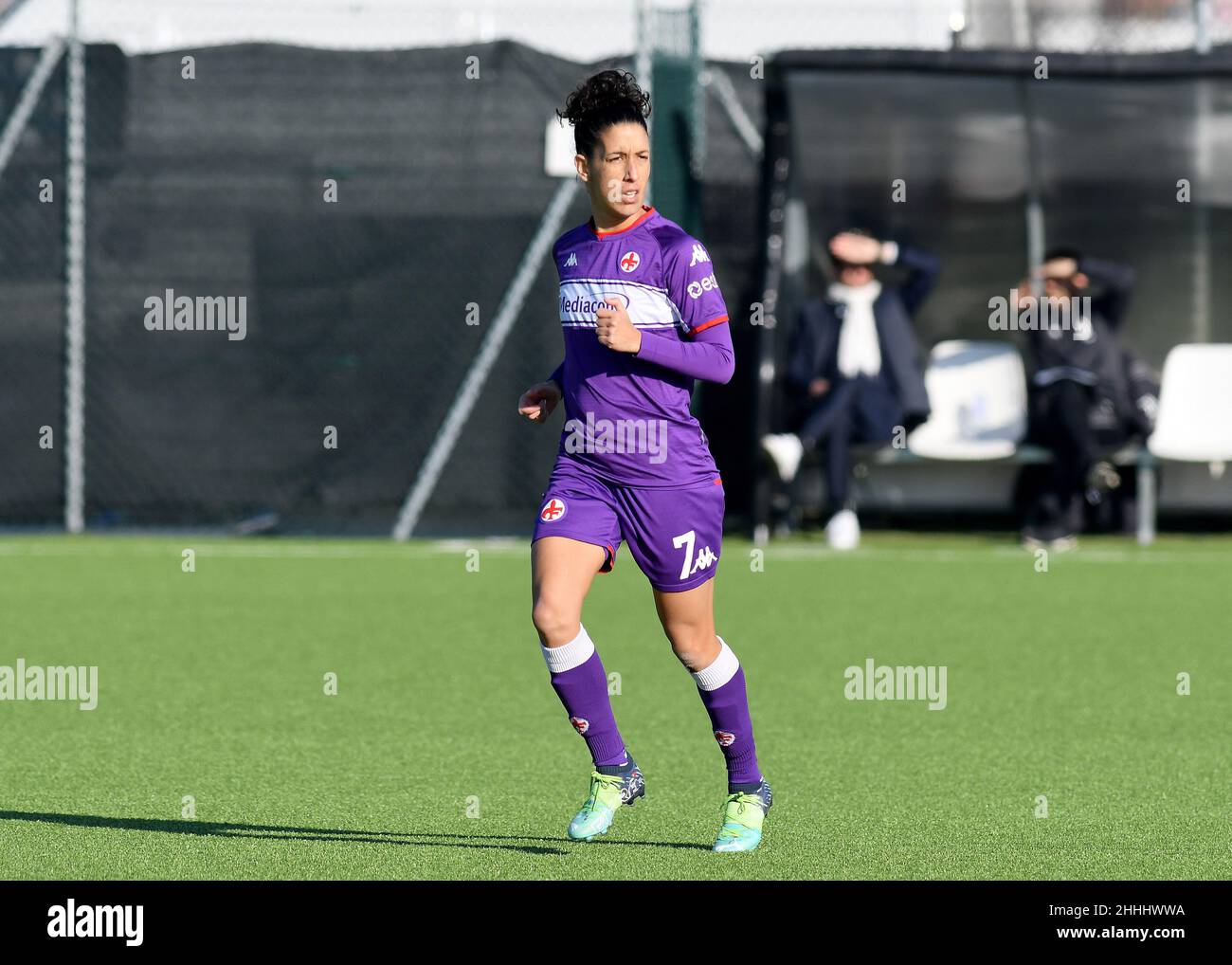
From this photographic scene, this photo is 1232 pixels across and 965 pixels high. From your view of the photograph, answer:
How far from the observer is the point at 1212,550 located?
14.0 m

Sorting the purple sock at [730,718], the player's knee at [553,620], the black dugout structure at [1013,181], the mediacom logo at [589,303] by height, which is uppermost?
the black dugout structure at [1013,181]

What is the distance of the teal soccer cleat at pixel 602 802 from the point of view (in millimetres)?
5383

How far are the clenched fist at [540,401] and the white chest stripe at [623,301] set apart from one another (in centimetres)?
21

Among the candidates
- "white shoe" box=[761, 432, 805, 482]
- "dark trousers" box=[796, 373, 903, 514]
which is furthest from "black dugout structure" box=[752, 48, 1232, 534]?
"white shoe" box=[761, 432, 805, 482]

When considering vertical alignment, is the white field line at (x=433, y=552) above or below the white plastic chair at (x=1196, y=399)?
below

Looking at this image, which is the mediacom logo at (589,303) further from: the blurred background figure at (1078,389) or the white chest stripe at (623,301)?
the blurred background figure at (1078,389)

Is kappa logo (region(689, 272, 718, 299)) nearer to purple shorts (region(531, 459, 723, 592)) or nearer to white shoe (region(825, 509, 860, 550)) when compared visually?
purple shorts (region(531, 459, 723, 592))

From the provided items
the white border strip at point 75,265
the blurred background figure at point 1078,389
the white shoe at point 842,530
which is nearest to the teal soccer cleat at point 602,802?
the white shoe at point 842,530

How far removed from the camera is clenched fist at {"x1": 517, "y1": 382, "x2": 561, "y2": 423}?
5395 millimetres

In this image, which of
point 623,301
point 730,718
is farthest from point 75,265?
point 730,718

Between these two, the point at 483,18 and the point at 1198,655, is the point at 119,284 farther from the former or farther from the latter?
the point at 1198,655

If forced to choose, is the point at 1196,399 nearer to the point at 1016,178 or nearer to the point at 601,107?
the point at 1016,178
